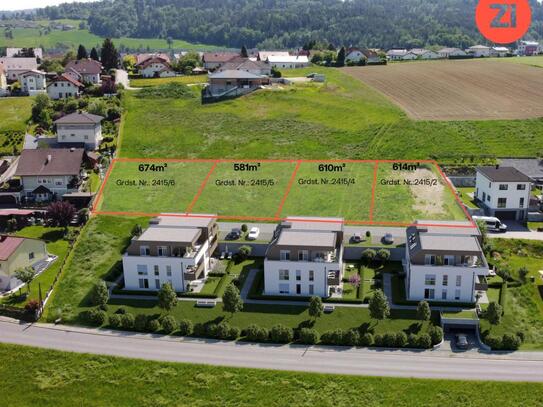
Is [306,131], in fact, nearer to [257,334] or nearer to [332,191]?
[332,191]

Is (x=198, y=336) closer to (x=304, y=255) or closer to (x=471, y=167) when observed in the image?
(x=304, y=255)

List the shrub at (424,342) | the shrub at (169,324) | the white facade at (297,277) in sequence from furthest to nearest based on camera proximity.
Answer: the white facade at (297,277) → the shrub at (169,324) → the shrub at (424,342)

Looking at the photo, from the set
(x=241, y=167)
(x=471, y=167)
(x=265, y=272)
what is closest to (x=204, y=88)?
(x=241, y=167)

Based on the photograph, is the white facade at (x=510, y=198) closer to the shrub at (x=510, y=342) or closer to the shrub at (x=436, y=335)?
the shrub at (x=510, y=342)

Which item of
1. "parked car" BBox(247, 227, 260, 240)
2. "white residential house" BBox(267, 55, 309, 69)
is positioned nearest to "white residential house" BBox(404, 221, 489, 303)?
"parked car" BBox(247, 227, 260, 240)

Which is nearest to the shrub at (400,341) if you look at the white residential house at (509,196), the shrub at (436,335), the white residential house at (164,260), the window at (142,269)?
the shrub at (436,335)

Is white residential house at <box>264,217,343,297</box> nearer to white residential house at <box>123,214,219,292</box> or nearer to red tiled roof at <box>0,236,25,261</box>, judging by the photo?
white residential house at <box>123,214,219,292</box>
